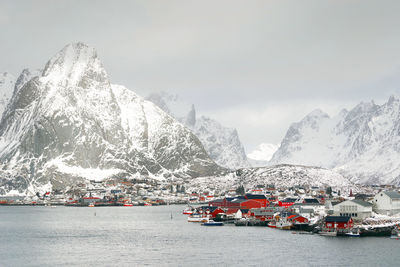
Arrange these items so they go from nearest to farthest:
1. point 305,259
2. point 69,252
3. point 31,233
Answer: point 305,259
point 69,252
point 31,233

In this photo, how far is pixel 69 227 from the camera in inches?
6432

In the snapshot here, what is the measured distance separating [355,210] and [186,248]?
47.6 m

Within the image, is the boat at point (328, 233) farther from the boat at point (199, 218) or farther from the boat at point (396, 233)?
the boat at point (199, 218)

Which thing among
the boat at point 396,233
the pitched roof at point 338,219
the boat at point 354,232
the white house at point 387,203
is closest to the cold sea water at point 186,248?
the boat at point 396,233

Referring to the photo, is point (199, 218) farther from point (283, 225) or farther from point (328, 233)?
point (328, 233)

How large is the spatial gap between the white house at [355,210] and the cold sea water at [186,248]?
1473 centimetres

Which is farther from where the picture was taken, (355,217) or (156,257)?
(355,217)

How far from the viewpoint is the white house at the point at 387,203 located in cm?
15012

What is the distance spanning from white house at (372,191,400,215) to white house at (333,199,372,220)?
7.89 meters

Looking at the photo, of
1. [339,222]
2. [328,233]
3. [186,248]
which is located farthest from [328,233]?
[186,248]

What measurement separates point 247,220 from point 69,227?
48.1 meters

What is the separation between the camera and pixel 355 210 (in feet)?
469

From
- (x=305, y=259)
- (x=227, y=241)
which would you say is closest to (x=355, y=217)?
(x=227, y=241)

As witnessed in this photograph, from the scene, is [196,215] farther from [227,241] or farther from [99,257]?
[99,257]
